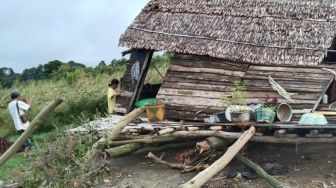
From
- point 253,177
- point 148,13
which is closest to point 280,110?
point 253,177

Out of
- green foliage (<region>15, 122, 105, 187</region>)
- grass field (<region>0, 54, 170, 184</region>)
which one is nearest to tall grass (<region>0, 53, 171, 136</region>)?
grass field (<region>0, 54, 170, 184</region>)

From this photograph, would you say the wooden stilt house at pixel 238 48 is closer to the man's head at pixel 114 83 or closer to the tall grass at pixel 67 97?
the man's head at pixel 114 83

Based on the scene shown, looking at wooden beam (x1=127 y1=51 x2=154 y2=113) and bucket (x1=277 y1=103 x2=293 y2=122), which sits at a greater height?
wooden beam (x1=127 y1=51 x2=154 y2=113)

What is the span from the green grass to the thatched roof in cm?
334

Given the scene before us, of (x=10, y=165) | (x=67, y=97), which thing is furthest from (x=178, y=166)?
(x=67, y=97)

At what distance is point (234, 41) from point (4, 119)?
8096mm

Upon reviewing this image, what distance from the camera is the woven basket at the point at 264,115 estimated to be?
408 inches

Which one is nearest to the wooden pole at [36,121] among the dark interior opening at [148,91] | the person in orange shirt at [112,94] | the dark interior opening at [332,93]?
the person in orange shirt at [112,94]

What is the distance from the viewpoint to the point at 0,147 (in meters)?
13.3

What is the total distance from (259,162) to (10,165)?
5109 millimetres

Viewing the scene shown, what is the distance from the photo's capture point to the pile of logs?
9.66 meters

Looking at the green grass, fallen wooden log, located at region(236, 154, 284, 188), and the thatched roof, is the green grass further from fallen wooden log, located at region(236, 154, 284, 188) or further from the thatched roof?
fallen wooden log, located at region(236, 154, 284, 188)

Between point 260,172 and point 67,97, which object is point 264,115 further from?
Result: point 67,97

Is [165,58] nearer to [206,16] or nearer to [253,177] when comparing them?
[206,16]
